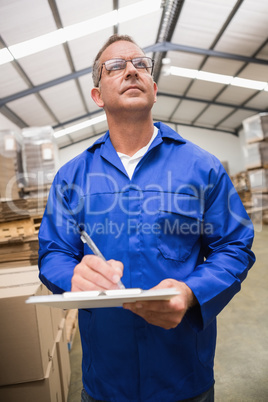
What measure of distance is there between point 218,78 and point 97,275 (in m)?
11.3

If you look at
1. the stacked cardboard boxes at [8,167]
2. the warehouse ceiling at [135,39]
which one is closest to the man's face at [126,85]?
the stacked cardboard boxes at [8,167]

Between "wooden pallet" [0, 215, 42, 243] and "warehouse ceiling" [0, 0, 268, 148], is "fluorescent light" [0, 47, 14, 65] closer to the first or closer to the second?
"warehouse ceiling" [0, 0, 268, 148]

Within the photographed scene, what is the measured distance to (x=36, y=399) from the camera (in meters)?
1.86

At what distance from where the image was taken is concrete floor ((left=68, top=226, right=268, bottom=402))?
8.41ft

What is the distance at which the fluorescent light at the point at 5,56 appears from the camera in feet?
21.0

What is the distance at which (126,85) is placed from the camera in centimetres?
138

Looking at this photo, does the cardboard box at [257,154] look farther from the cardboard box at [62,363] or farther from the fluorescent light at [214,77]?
the cardboard box at [62,363]

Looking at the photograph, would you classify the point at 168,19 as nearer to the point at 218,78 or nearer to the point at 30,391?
the point at 218,78

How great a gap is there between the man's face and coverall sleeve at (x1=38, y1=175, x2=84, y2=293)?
1.44 ft

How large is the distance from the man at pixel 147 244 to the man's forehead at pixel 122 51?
0.40ft

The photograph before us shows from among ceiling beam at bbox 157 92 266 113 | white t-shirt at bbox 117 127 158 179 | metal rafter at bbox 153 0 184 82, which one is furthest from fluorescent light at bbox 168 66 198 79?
white t-shirt at bbox 117 127 158 179

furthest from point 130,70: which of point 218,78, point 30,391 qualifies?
point 218,78

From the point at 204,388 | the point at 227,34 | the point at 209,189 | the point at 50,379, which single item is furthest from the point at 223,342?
the point at 227,34

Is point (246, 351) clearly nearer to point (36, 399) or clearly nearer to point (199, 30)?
point (36, 399)
